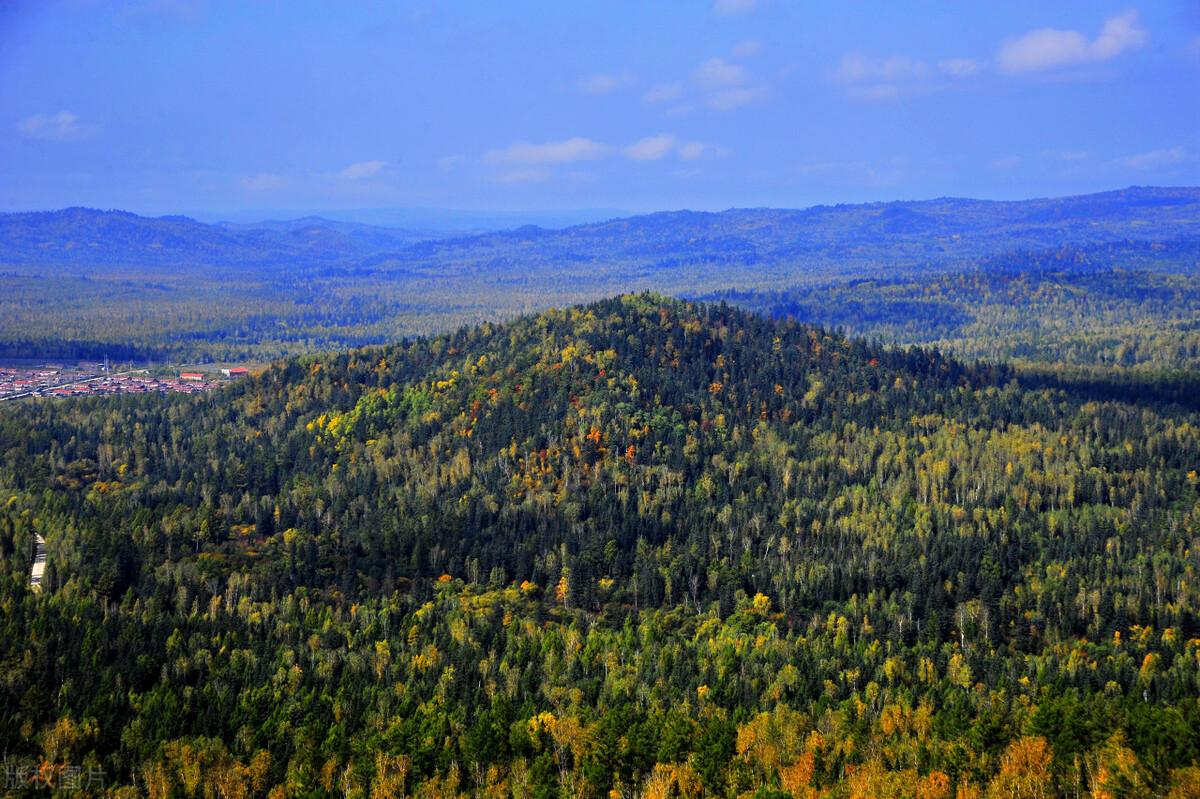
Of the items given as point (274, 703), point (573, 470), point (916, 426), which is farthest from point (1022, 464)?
point (274, 703)

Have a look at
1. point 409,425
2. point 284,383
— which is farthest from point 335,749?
point 284,383

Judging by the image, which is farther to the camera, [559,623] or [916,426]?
[916,426]

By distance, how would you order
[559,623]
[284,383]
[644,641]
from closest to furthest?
[644,641] < [559,623] < [284,383]

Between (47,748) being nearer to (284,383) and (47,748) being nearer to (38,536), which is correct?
(38,536)

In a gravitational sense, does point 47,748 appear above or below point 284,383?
below

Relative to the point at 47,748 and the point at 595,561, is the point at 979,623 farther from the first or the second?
the point at 47,748

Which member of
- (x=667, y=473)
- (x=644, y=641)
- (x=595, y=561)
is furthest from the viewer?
(x=667, y=473)
